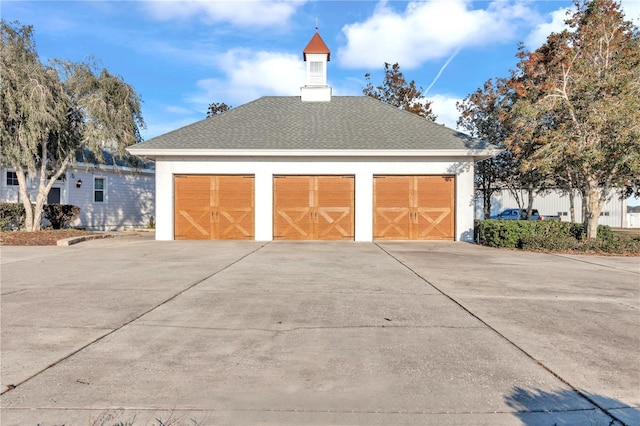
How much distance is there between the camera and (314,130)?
54.2ft

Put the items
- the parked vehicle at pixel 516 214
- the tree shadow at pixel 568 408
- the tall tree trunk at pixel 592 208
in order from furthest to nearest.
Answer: the parked vehicle at pixel 516 214 < the tall tree trunk at pixel 592 208 < the tree shadow at pixel 568 408

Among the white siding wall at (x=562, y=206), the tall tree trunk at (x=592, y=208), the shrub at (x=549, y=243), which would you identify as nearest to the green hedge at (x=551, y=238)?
the shrub at (x=549, y=243)

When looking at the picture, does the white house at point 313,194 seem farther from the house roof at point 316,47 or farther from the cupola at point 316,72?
the house roof at point 316,47

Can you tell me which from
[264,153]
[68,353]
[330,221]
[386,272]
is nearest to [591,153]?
[386,272]

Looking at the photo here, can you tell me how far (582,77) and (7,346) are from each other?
1547 centimetres

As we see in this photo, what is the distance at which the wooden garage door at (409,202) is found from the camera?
50.5 feet

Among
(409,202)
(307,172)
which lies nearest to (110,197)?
(307,172)

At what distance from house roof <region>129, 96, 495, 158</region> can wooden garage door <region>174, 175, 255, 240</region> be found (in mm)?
1288

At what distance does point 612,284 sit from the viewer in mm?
7520

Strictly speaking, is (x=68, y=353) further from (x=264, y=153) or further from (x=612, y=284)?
(x=264, y=153)

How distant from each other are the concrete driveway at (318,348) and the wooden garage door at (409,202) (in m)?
7.18

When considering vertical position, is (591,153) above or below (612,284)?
above

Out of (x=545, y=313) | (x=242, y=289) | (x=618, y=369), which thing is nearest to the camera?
(x=618, y=369)

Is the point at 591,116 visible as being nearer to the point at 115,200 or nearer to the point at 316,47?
the point at 316,47
